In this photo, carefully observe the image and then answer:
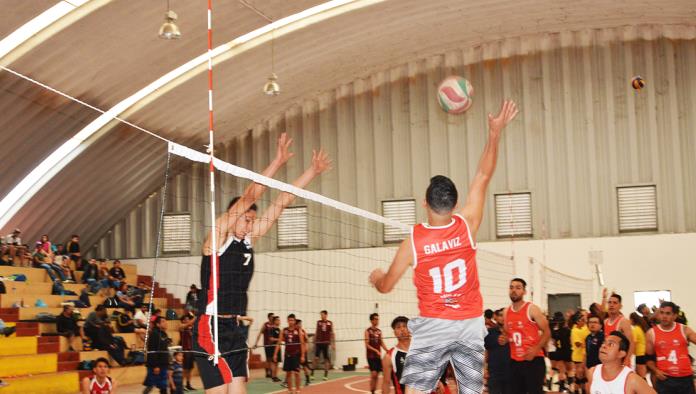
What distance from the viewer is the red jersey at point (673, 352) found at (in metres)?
10.4

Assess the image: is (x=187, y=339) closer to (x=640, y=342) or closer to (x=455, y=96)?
(x=455, y=96)

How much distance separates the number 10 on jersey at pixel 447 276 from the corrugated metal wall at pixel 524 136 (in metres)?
20.8

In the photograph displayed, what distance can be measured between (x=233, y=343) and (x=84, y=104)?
15.8 meters

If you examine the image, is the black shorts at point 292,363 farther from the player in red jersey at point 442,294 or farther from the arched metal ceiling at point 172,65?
the player in red jersey at point 442,294

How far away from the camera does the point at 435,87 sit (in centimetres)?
2723

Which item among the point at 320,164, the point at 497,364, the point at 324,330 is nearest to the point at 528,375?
the point at 497,364

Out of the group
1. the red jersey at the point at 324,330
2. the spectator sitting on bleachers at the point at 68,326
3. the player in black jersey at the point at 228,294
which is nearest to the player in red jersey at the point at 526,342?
the player in black jersey at the point at 228,294

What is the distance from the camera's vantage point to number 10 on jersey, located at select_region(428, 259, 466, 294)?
5.48 m

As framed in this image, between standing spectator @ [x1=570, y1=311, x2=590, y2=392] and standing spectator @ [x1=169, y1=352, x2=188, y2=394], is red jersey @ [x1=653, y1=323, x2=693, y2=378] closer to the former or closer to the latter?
standing spectator @ [x1=570, y1=311, x2=590, y2=392]

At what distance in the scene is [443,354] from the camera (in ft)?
18.1

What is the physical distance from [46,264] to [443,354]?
19267mm

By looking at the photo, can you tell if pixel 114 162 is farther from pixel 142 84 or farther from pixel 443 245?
pixel 443 245

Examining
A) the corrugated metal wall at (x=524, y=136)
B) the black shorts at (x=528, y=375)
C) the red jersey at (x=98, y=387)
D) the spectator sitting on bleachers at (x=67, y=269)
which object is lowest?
the red jersey at (x=98, y=387)

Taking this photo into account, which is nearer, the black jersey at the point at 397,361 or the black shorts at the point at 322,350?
the black jersey at the point at 397,361
